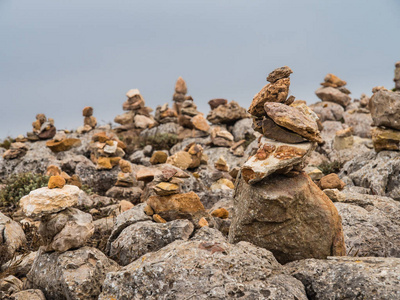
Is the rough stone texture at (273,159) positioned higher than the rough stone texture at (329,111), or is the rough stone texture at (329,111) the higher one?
the rough stone texture at (329,111)

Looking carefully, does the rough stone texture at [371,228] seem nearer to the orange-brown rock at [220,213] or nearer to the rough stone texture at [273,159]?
the rough stone texture at [273,159]

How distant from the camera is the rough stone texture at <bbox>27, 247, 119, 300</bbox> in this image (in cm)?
608

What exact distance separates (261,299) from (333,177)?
670cm

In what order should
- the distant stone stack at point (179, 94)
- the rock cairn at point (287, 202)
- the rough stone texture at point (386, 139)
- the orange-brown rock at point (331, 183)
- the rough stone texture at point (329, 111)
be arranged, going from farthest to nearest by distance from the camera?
the rough stone texture at point (329, 111), the distant stone stack at point (179, 94), the rough stone texture at point (386, 139), the orange-brown rock at point (331, 183), the rock cairn at point (287, 202)

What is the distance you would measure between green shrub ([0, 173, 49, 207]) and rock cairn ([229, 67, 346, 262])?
10.3 metres

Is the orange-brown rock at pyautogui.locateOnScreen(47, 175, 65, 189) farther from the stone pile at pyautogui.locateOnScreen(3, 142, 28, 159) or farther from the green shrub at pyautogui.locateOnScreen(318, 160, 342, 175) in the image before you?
the stone pile at pyautogui.locateOnScreen(3, 142, 28, 159)

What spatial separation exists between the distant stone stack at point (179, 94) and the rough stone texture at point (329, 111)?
32.8ft

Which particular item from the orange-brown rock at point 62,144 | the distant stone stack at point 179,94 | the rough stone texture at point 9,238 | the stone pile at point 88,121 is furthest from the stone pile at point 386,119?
the stone pile at point 88,121

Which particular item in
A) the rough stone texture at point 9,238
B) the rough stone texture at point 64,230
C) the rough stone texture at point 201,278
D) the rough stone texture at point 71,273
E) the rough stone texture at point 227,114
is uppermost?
the rough stone texture at point 227,114

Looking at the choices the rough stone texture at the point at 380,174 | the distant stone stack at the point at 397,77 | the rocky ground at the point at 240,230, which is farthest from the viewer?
the distant stone stack at the point at 397,77

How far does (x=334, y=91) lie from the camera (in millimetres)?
28719

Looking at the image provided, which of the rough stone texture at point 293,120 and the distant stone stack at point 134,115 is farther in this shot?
the distant stone stack at point 134,115

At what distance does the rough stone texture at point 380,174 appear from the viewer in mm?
11219

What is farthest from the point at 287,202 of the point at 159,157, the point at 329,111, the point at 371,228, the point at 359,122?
the point at 329,111
